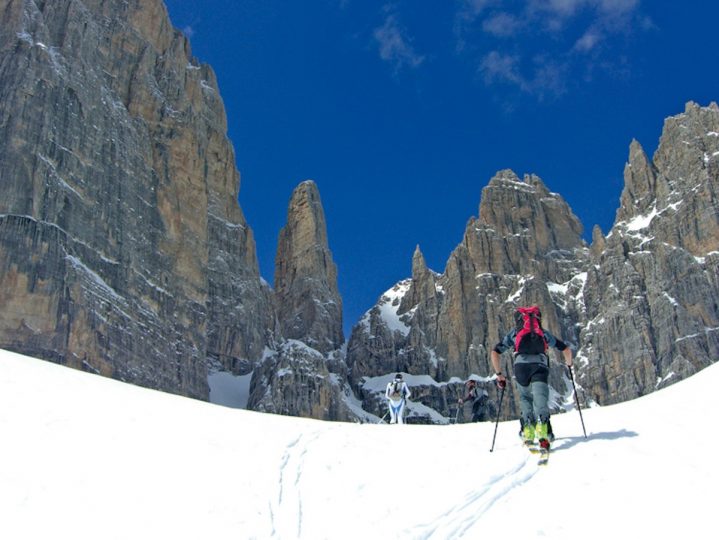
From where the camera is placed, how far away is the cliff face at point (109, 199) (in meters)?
67.8

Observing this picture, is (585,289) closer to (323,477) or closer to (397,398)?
(397,398)

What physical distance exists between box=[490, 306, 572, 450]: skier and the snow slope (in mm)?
504

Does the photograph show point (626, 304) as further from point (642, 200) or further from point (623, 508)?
point (623, 508)

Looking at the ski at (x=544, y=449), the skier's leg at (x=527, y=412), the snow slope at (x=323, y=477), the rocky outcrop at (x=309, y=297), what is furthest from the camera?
the rocky outcrop at (x=309, y=297)

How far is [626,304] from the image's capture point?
128 metres

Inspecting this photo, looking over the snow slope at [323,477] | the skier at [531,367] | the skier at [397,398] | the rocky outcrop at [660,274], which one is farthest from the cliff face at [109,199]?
the skier at [531,367]

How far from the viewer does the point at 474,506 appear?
9.94m

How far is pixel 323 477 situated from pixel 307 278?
5449 inches

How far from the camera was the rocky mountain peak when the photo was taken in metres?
145

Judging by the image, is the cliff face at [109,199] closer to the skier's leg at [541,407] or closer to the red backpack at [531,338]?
the red backpack at [531,338]

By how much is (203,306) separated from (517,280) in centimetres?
7263

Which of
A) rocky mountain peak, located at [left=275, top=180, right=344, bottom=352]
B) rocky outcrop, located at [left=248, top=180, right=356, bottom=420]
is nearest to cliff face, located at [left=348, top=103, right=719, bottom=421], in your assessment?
rocky outcrop, located at [left=248, top=180, right=356, bottom=420]

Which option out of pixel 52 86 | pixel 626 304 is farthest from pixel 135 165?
pixel 626 304

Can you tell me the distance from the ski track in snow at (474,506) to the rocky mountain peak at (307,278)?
430ft
